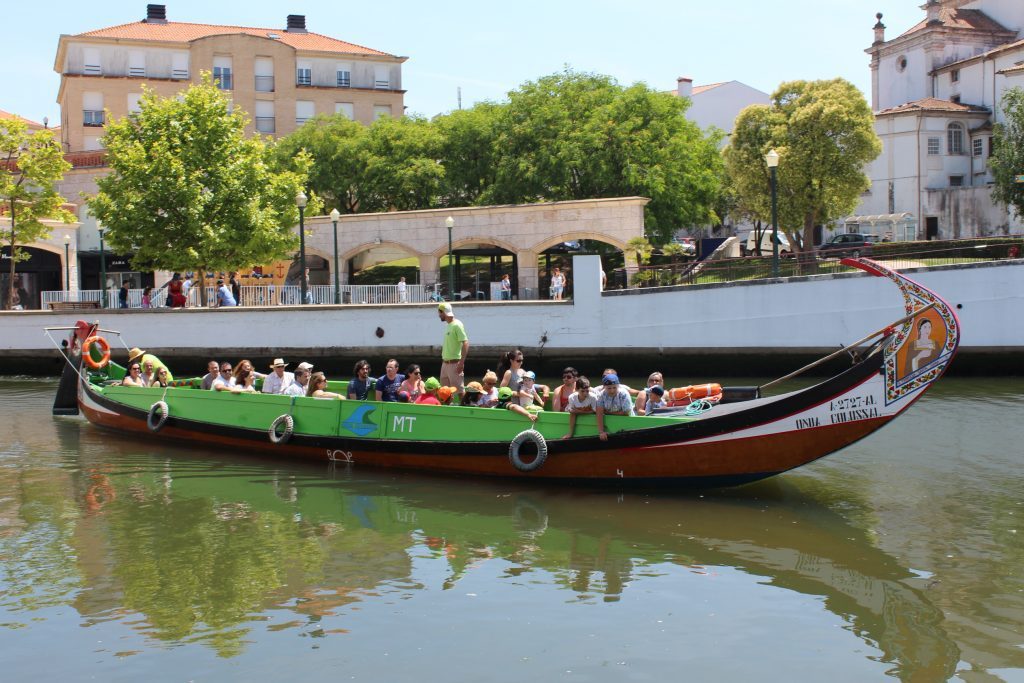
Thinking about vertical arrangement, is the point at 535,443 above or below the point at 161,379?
below

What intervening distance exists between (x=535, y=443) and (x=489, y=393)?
4.33 feet

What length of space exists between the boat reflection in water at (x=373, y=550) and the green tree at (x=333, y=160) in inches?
1344

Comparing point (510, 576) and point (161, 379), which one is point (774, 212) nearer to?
point (161, 379)

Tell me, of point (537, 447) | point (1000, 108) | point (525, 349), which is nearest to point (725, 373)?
point (525, 349)

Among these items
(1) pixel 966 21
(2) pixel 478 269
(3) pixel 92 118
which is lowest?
(2) pixel 478 269

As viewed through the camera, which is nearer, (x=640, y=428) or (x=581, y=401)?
(x=640, y=428)

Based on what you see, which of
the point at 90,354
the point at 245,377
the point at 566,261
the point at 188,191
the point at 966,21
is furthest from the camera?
the point at 966,21

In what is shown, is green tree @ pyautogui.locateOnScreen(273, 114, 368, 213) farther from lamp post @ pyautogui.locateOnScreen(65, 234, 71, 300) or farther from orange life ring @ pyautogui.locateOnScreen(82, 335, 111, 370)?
orange life ring @ pyautogui.locateOnScreen(82, 335, 111, 370)

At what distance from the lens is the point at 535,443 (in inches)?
563

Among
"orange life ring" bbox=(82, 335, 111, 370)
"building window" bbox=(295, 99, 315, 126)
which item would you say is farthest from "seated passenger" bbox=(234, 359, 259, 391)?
"building window" bbox=(295, 99, 315, 126)

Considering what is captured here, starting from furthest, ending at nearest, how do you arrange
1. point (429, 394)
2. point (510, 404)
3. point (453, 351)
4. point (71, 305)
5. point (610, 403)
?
point (71, 305) < point (453, 351) < point (429, 394) < point (510, 404) < point (610, 403)

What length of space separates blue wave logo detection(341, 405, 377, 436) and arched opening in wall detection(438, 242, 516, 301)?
78.1 feet

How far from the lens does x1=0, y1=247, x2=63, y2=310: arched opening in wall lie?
150ft

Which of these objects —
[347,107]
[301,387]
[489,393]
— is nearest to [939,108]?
[347,107]
